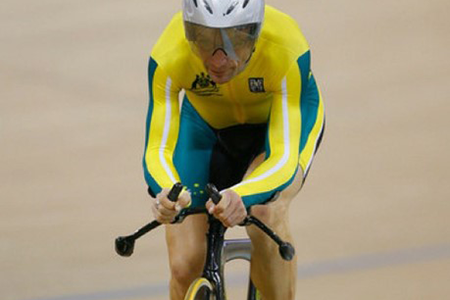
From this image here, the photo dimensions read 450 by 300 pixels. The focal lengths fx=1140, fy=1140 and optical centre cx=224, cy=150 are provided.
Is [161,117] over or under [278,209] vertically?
over

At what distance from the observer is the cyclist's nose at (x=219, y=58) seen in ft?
9.93

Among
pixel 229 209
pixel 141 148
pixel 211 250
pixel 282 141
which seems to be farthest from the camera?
pixel 141 148

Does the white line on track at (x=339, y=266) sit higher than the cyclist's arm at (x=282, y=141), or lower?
lower

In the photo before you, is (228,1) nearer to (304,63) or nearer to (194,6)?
(194,6)

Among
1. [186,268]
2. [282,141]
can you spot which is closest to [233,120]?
[282,141]

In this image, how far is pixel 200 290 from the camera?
10.1 ft

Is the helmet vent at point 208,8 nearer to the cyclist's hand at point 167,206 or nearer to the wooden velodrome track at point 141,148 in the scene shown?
the cyclist's hand at point 167,206

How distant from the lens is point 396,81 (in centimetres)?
639

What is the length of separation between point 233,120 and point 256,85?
26 centimetres

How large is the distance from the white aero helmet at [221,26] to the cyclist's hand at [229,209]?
0.39 meters

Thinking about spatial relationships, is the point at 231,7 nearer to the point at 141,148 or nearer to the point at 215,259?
the point at 215,259

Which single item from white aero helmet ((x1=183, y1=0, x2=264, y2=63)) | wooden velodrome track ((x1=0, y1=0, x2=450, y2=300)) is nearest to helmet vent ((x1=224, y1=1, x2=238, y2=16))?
white aero helmet ((x1=183, y1=0, x2=264, y2=63))

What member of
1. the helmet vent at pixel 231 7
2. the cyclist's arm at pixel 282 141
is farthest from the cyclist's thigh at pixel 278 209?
the helmet vent at pixel 231 7

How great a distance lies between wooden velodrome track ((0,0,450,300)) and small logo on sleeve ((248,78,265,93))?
1674 mm
